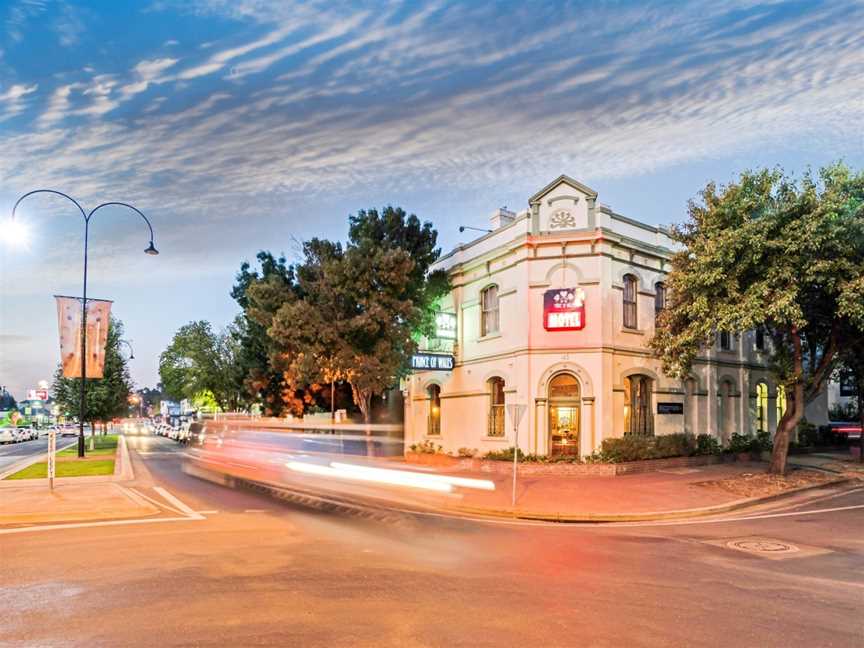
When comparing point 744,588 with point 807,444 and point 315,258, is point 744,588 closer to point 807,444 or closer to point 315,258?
point 315,258

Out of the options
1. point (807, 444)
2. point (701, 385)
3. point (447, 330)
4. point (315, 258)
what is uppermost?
point (315, 258)

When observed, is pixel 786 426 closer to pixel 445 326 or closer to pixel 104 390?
pixel 445 326

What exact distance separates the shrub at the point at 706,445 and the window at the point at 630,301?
539cm

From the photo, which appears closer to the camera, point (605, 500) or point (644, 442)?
point (605, 500)

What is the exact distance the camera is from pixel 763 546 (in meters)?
10.9

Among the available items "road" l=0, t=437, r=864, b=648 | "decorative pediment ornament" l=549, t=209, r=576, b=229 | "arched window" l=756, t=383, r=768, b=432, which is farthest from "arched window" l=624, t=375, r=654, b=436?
"road" l=0, t=437, r=864, b=648

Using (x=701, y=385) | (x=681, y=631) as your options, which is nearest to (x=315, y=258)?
(x=701, y=385)

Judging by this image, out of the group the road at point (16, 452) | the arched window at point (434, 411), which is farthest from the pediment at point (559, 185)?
the road at point (16, 452)

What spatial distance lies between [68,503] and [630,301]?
18998 millimetres

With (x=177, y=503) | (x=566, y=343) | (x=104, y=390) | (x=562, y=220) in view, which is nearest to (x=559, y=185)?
(x=562, y=220)

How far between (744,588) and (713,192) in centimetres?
1475

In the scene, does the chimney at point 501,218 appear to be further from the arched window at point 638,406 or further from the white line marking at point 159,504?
the white line marking at point 159,504

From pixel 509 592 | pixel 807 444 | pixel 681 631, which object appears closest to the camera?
pixel 681 631

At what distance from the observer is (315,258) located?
86.9 feet
